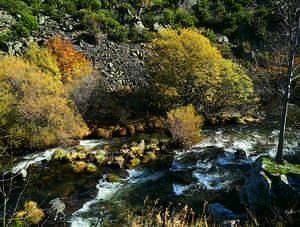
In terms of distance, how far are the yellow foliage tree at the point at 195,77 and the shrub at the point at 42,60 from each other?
29.6 ft

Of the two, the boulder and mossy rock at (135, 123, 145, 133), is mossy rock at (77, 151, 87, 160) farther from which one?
the boulder

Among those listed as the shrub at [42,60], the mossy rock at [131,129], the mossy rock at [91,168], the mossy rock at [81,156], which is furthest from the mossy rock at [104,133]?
the shrub at [42,60]

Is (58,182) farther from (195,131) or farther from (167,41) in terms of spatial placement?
(167,41)

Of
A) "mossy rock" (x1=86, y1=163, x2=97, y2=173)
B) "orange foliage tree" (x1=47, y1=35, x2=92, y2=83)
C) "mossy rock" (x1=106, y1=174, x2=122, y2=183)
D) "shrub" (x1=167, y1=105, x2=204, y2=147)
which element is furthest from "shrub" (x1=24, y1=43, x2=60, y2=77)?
"mossy rock" (x1=106, y1=174, x2=122, y2=183)

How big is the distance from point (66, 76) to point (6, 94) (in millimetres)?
8652

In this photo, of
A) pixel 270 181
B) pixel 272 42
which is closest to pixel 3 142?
pixel 270 181

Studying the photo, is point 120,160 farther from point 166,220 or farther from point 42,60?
point 166,220

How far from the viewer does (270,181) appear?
13.6m

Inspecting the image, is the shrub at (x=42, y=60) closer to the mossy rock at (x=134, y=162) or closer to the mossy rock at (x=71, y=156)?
the mossy rock at (x=71, y=156)

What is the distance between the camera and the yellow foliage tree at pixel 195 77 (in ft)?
98.6

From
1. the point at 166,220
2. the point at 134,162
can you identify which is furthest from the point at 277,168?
the point at 134,162

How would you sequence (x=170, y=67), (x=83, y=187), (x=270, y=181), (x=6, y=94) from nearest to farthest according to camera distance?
(x=270, y=181), (x=83, y=187), (x=6, y=94), (x=170, y=67)

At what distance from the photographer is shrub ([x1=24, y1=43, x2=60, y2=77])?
30.2m

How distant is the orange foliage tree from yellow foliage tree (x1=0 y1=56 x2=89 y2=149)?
227 inches
